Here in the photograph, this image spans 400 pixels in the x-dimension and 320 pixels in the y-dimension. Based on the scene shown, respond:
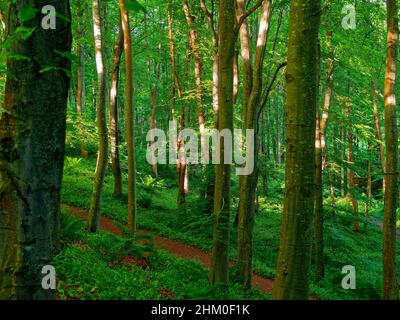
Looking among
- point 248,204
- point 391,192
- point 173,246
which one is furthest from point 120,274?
point 173,246

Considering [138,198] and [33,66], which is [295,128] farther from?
[138,198]

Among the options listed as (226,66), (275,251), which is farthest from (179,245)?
(226,66)

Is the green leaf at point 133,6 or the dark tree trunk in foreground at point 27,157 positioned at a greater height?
the green leaf at point 133,6

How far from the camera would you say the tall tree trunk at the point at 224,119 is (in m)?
6.19

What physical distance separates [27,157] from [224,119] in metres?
4.10

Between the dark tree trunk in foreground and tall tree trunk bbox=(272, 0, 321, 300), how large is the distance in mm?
2173

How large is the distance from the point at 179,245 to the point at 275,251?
4372 mm

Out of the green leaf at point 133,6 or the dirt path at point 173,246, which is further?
the dirt path at point 173,246

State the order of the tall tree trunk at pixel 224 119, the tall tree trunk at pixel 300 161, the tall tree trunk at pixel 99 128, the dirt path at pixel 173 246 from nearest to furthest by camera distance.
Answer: the tall tree trunk at pixel 300 161, the tall tree trunk at pixel 224 119, the tall tree trunk at pixel 99 128, the dirt path at pixel 173 246

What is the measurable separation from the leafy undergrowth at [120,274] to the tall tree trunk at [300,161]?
2081mm

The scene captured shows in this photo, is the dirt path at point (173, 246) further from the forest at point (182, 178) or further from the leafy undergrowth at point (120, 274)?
the leafy undergrowth at point (120, 274)

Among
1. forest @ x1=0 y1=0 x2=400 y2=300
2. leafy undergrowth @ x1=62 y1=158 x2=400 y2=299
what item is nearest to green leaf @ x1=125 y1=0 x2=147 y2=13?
forest @ x1=0 y1=0 x2=400 y2=300

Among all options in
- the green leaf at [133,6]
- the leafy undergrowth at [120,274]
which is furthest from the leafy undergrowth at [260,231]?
the green leaf at [133,6]

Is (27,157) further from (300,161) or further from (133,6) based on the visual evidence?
(300,161)
